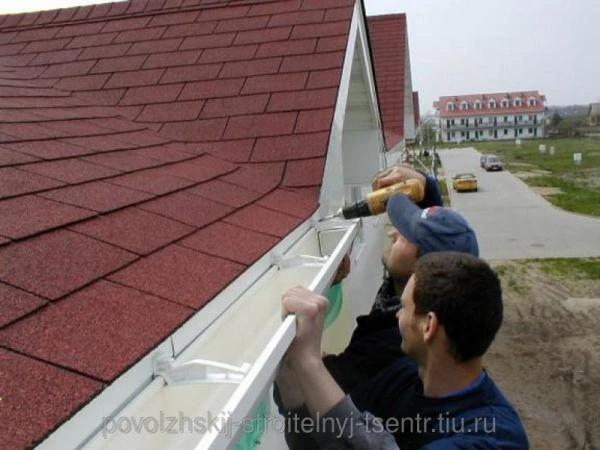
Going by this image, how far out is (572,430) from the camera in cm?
653

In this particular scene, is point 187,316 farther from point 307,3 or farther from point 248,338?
point 307,3

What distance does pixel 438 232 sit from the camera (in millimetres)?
1691

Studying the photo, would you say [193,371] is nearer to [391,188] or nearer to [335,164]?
[391,188]

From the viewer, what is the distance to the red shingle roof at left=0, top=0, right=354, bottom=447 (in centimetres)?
118

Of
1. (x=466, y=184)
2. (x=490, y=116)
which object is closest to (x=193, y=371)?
(x=466, y=184)

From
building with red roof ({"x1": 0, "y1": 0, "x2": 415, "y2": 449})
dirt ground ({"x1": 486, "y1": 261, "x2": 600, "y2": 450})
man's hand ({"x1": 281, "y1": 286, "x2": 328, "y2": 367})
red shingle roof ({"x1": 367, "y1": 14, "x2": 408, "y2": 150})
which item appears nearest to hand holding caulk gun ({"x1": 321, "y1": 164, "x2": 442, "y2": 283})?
building with red roof ({"x1": 0, "y1": 0, "x2": 415, "y2": 449})

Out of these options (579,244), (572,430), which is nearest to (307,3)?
(572,430)

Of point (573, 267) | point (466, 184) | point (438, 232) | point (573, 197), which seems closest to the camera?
point (438, 232)

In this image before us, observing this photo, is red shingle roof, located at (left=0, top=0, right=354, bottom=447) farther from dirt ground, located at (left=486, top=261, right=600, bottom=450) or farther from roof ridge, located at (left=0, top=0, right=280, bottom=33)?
dirt ground, located at (left=486, top=261, right=600, bottom=450)

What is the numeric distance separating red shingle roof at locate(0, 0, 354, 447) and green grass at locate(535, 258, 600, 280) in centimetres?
1073

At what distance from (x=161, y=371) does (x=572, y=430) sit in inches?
262

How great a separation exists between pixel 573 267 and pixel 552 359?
5.58 m

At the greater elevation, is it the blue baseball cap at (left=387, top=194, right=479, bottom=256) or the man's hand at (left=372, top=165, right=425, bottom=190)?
the man's hand at (left=372, top=165, right=425, bottom=190)

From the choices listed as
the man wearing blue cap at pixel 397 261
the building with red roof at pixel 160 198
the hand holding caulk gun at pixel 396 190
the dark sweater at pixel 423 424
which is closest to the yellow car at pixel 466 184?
the building with red roof at pixel 160 198
